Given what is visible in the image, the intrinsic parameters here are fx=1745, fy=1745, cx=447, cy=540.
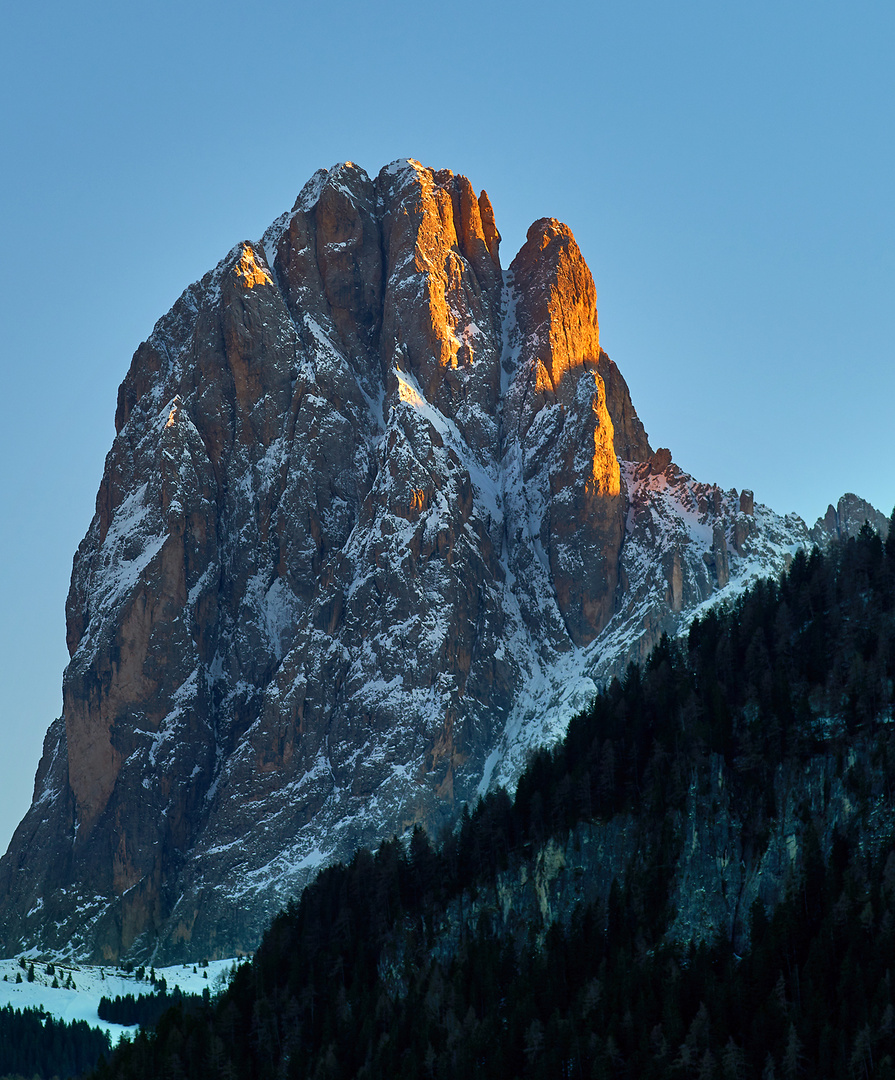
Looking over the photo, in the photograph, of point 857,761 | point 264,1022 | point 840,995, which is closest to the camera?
point 840,995

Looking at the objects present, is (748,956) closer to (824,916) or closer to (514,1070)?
(824,916)

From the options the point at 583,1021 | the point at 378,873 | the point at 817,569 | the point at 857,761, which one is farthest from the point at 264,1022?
the point at 817,569

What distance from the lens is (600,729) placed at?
7249 inches

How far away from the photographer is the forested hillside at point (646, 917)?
135m

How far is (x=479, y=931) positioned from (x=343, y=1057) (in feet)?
59.9

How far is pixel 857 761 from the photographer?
15325cm

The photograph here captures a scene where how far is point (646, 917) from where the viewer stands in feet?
502

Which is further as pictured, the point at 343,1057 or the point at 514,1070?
the point at 343,1057

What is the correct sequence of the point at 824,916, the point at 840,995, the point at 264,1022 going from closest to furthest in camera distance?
the point at 840,995
the point at 824,916
the point at 264,1022

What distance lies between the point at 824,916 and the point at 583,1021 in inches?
838

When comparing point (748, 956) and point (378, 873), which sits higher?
point (378, 873)

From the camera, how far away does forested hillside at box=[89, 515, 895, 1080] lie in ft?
442

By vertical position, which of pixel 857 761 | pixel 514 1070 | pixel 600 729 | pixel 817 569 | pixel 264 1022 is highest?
pixel 817 569

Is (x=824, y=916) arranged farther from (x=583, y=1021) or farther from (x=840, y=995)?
(x=583, y=1021)
